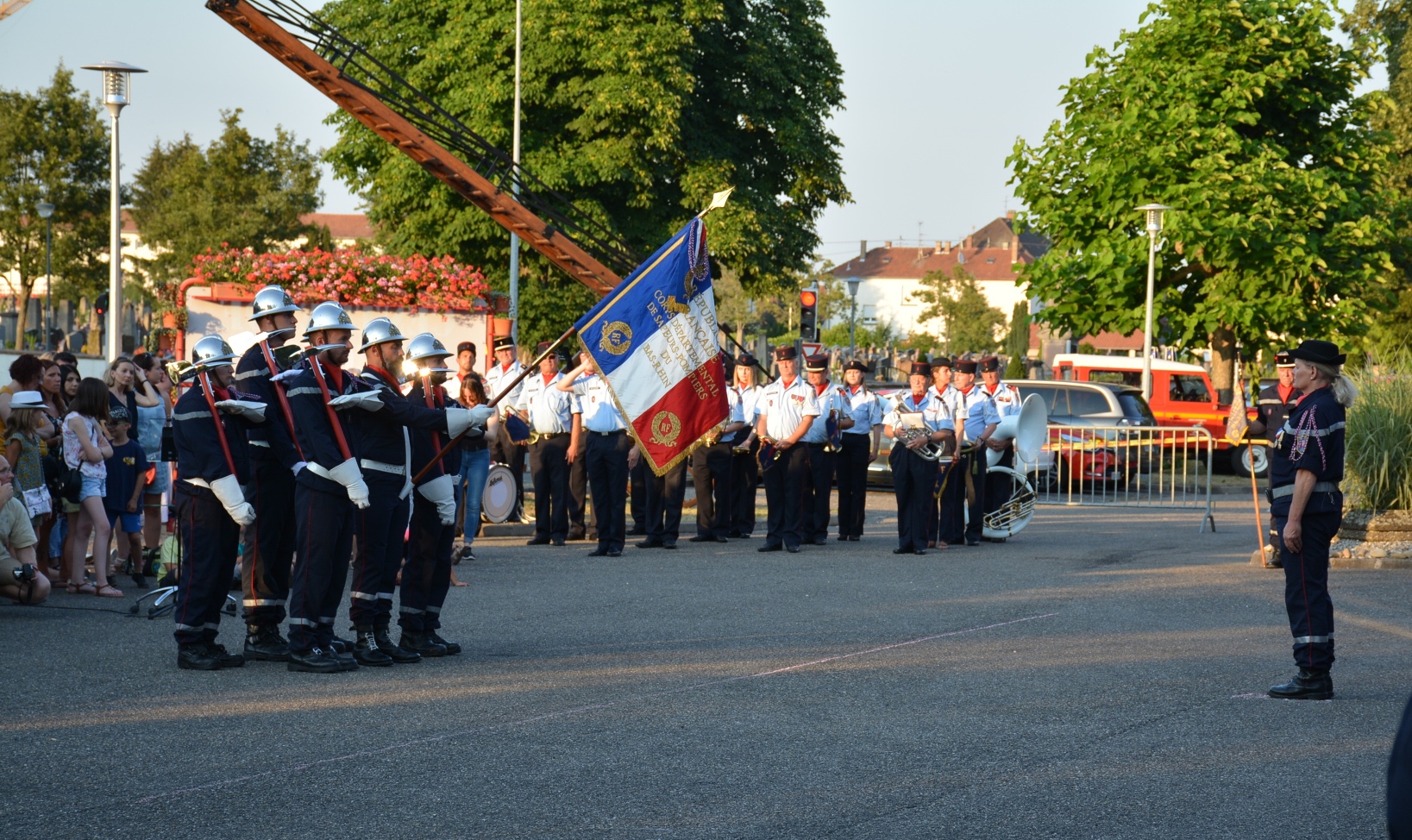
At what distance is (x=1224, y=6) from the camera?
32.1m

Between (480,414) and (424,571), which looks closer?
(480,414)

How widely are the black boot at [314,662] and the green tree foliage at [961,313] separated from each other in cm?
7482

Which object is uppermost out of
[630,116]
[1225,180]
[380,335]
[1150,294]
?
[630,116]

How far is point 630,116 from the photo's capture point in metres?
32.1

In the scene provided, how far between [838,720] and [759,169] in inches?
1163

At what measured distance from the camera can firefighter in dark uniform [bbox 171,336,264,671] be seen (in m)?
8.27

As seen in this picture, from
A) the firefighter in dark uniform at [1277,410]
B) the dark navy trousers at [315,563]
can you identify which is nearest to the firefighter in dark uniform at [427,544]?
the dark navy trousers at [315,563]

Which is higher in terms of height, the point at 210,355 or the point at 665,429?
the point at 210,355

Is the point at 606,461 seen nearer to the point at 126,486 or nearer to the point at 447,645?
the point at 126,486

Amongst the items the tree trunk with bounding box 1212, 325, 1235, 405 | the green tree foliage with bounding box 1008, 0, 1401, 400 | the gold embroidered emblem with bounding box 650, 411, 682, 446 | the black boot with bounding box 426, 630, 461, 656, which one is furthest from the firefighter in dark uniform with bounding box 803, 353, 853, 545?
the tree trunk with bounding box 1212, 325, 1235, 405

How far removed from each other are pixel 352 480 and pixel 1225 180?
1093 inches

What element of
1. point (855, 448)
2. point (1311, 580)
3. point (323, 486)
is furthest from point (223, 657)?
point (855, 448)

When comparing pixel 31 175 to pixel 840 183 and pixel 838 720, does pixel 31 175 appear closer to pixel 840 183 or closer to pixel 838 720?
pixel 840 183

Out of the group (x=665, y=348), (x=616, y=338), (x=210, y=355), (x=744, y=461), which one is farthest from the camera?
(x=744, y=461)
